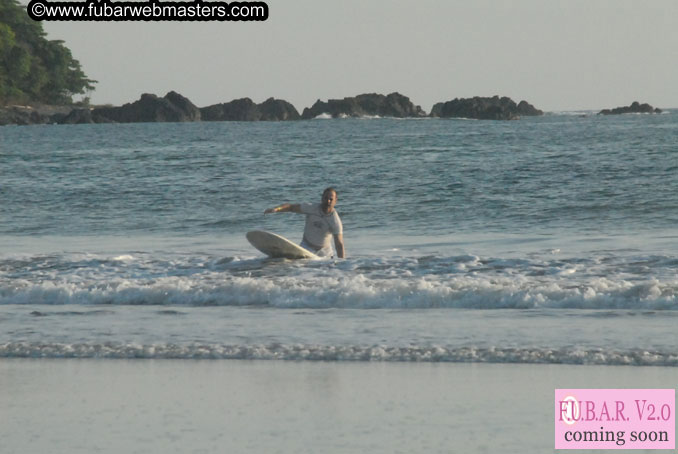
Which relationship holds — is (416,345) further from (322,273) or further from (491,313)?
(322,273)

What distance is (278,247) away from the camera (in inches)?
603

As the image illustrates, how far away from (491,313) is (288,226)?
42.1ft

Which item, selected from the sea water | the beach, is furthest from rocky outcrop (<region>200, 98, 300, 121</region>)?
the beach

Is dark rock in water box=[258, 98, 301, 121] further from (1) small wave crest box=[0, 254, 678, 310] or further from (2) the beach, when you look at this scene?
(2) the beach

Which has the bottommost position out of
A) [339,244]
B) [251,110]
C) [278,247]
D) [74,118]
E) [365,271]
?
[74,118]

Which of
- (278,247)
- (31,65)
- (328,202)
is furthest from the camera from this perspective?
(31,65)

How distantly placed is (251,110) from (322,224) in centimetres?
14906

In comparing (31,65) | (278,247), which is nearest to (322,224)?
(278,247)

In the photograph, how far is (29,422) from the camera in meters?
6.49

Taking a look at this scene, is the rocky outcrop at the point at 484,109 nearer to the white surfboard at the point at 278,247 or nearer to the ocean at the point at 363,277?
the ocean at the point at 363,277

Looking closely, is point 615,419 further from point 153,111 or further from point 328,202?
point 153,111

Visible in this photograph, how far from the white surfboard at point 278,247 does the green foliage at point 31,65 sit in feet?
480

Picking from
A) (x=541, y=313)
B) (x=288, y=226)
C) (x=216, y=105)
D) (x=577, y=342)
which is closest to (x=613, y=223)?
(x=288, y=226)

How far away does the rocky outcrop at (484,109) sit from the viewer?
136750mm
